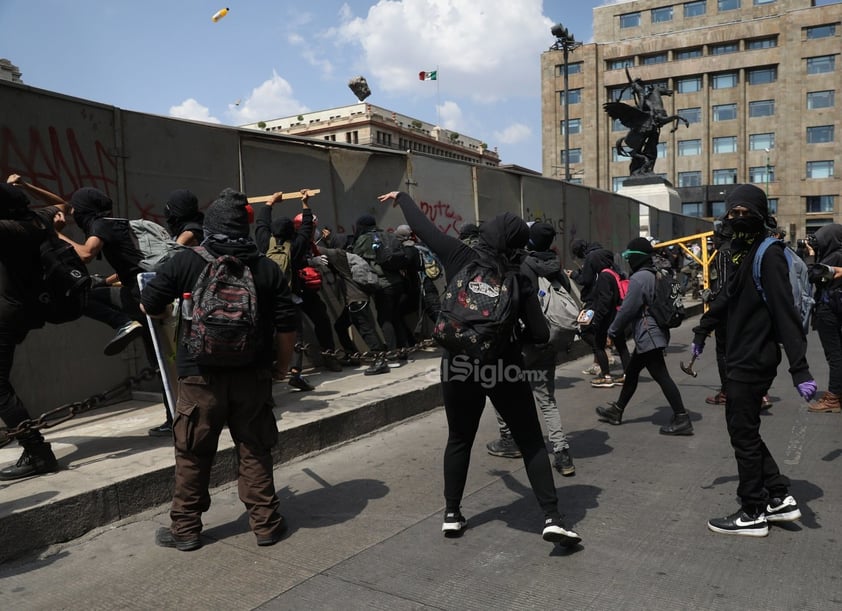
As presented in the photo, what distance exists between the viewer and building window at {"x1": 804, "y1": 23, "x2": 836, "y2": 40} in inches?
2399

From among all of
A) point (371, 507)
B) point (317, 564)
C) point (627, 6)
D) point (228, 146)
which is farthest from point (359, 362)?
point (627, 6)

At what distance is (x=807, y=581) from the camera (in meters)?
3.12

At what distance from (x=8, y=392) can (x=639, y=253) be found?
4.88 metres

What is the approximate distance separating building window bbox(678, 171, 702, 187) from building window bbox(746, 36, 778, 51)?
12.6m

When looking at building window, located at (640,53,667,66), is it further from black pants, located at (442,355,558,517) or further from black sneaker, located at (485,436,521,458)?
black pants, located at (442,355,558,517)

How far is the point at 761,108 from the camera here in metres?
63.9

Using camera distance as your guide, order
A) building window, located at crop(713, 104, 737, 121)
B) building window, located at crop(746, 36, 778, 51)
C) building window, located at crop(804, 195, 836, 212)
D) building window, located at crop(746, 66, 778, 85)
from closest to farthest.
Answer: building window, located at crop(804, 195, 836, 212), building window, located at crop(746, 66, 778, 85), building window, located at crop(746, 36, 778, 51), building window, located at crop(713, 104, 737, 121)

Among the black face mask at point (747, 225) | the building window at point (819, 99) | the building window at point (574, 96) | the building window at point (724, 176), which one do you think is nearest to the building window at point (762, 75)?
the building window at point (819, 99)

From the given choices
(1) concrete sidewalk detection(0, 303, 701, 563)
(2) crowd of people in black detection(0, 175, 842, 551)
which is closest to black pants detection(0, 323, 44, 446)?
(2) crowd of people in black detection(0, 175, 842, 551)

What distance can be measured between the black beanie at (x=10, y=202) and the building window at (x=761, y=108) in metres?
70.8

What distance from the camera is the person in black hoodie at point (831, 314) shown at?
6535 mm

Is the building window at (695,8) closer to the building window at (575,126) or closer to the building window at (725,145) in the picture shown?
the building window at (725,145)

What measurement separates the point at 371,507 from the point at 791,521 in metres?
2.43

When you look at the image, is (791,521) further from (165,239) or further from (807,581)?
(165,239)
